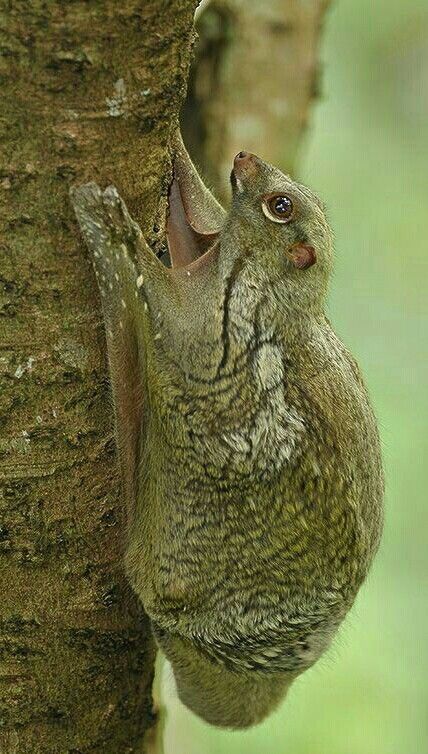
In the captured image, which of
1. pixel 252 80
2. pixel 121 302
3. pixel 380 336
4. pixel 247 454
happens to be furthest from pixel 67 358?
pixel 380 336

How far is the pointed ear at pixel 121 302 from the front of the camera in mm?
3096

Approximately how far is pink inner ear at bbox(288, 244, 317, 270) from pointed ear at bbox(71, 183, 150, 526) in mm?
619

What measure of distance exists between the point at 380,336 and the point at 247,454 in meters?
5.24

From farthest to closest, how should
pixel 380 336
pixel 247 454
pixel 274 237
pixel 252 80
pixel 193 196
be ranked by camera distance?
pixel 380 336
pixel 252 80
pixel 193 196
pixel 274 237
pixel 247 454

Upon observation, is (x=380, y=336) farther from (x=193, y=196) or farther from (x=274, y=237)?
(x=274, y=237)

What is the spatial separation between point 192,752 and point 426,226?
16.7ft

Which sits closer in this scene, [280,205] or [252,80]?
[280,205]

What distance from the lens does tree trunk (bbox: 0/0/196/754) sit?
2.91 m

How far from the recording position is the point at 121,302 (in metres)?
3.29

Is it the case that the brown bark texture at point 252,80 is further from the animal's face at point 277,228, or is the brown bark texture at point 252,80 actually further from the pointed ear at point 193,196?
the animal's face at point 277,228

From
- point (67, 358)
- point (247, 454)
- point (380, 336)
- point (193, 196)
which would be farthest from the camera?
point (380, 336)

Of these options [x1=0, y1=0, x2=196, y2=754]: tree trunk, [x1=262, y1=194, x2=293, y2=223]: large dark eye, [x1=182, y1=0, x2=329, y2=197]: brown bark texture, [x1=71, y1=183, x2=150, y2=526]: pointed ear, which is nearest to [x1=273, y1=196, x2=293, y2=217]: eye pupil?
[x1=262, y1=194, x2=293, y2=223]: large dark eye

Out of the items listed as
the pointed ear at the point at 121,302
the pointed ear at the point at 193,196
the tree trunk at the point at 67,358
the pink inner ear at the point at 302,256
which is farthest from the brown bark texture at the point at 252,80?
the tree trunk at the point at 67,358

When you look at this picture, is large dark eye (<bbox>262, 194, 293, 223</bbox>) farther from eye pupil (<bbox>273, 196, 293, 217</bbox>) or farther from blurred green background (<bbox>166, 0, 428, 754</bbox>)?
blurred green background (<bbox>166, 0, 428, 754</bbox>)
